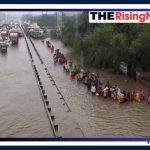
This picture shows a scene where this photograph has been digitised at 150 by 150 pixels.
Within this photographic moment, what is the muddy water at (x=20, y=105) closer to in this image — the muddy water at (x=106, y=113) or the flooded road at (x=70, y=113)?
the flooded road at (x=70, y=113)

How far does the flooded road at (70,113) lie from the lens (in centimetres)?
1095

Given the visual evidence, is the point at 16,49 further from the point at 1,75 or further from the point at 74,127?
the point at 74,127

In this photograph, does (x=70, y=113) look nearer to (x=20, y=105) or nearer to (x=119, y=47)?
(x=20, y=105)

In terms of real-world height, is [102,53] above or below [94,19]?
below

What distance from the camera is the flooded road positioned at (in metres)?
11.0

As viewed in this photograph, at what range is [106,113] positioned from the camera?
1278cm

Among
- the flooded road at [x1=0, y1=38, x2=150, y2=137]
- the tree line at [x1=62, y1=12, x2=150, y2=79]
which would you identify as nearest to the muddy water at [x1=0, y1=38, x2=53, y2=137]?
the flooded road at [x1=0, y1=38, x2=150, y2=137]

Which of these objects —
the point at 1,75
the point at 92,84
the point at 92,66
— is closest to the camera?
the point at 92,84

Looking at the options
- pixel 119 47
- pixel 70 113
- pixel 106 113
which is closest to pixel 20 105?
pixel 70 113

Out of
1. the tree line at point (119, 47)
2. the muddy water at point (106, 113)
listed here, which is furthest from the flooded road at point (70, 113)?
the tree line at point (119, 47)

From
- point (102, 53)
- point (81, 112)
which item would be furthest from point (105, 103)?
point (102, 53)

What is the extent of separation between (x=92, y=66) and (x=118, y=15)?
16.0m

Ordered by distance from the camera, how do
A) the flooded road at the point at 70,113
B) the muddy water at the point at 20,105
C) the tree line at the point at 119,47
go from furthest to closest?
1. the tree line at the point at 119,47
2. the muddy water at the point at 20,105
3. the flooded road at the point at 70,113

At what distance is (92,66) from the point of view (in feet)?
72.5
